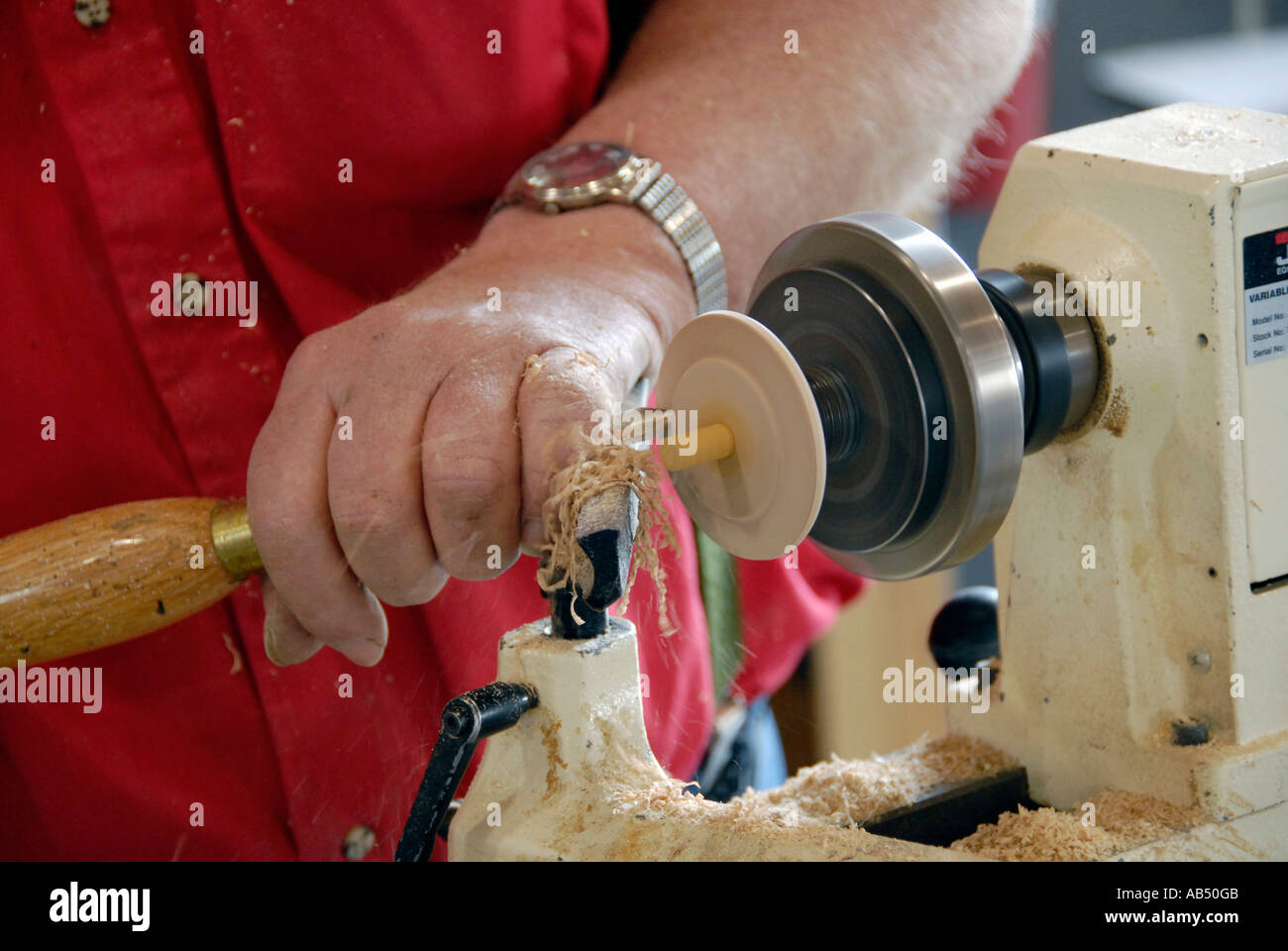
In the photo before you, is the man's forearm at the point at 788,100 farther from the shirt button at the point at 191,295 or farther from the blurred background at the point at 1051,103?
the blurred background at the point at 1051,103

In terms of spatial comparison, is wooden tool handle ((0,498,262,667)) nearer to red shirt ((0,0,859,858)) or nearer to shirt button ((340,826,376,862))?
red shirt ((0,0,859,858))

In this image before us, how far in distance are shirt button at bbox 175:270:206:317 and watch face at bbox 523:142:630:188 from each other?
0.81ft

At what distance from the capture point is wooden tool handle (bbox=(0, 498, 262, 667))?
760mm

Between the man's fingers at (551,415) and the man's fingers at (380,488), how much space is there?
6cm

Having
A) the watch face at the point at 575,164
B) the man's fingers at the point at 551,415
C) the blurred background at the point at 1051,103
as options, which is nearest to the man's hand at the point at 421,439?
the man's fingers at the point at 551,415

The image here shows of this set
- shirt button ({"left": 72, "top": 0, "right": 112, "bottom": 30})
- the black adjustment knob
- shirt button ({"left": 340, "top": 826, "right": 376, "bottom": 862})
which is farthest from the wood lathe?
shirt button ({"left": 72, "top": 0, "right": 112, "bottom": 30})

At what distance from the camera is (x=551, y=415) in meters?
0.70

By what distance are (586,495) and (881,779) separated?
1.03 ft

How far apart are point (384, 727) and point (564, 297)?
0.39m

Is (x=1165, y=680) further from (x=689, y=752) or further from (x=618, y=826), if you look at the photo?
(x=689, y=752)

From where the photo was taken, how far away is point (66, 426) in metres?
0.93

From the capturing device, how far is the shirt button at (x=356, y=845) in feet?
3.21
